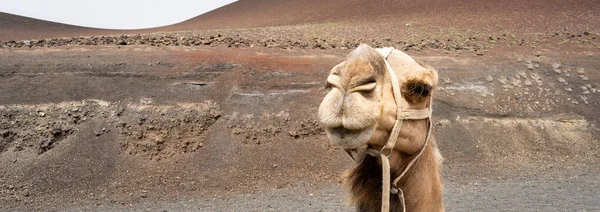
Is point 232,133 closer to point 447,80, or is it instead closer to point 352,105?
point 447,80

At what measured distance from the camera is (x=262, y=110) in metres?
14.4

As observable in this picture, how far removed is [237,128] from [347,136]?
461 inches

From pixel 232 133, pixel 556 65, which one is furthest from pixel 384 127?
pixel 556 65

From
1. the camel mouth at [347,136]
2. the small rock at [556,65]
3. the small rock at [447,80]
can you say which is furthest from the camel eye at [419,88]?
the small rock at [556,65]

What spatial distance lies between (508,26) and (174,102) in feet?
52.3

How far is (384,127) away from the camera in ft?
8.09

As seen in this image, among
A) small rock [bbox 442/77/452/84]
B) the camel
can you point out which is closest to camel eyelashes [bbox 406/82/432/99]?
the camel

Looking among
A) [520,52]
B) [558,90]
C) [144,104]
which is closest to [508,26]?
[520,52]

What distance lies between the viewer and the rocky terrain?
1205cm

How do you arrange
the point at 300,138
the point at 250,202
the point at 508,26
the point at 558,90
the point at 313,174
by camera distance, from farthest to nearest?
the point at 508,26, the point at 558,90, the point at 300,138, the point at 313,174, the point at 250,202

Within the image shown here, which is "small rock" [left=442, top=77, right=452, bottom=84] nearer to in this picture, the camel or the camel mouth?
the camel

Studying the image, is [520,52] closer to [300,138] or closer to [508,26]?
[508,26]

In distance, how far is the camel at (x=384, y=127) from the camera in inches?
91.4

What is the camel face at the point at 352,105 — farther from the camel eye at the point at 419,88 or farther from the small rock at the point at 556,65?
the small rock at the point at 556,65
